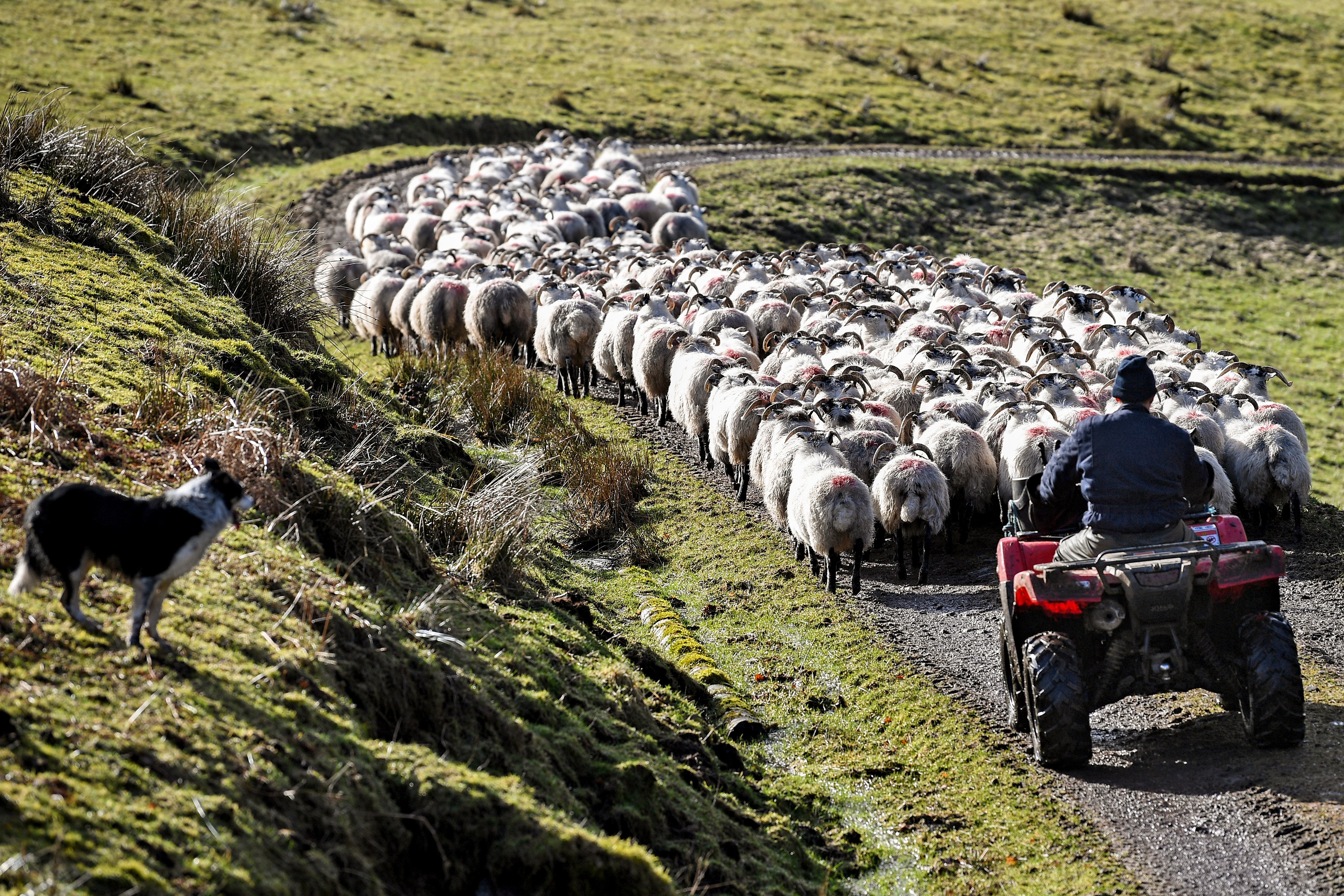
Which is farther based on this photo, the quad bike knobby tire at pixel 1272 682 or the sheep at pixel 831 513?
the sheep at pixel 831 513

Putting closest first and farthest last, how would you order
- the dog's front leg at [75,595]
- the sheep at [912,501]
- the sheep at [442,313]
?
the dog's front leg at [75,595] < the sheep at [912,501] < the sheep at [442,313]

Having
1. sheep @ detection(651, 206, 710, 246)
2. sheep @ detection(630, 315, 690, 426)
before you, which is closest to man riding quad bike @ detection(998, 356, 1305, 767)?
sheep @ detection(630, 315, 690, 426)

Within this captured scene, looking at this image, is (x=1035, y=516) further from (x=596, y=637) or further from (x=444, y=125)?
(x=444, y=125)

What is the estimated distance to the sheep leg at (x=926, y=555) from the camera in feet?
33.4

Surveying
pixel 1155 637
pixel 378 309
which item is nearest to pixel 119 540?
pixel 1155 637

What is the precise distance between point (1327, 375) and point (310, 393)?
56.8 ft

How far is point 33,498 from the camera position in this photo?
18.2 ft

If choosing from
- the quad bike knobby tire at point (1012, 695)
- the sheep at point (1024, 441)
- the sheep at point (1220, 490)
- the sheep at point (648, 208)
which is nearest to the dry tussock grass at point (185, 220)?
the sheep at point (1024, 441)

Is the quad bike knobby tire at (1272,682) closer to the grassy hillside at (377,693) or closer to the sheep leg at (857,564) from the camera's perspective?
the grassy hillside at (377,693)

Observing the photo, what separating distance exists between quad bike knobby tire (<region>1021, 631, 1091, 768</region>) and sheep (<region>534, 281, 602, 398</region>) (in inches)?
417

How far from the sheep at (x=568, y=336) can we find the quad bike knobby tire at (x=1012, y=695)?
988 centimetres

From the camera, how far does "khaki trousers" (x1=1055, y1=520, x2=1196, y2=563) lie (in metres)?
6.68

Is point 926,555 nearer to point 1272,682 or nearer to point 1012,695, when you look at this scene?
point 1012,695

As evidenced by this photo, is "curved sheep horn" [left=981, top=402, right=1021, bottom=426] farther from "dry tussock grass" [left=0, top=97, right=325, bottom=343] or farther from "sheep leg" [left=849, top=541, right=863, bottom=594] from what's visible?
"dry tussock grass" [left=0, top=97, right=325, bottom=343]
